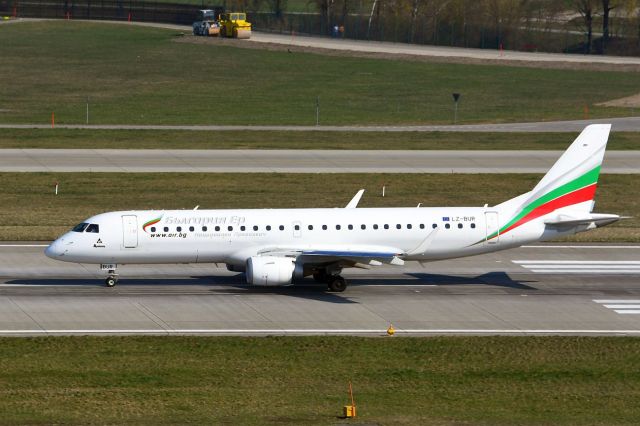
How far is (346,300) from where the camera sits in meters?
42.4

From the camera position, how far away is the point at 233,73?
391ft

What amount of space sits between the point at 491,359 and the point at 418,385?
358 cm

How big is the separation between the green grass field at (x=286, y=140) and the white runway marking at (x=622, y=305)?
35.8 metres

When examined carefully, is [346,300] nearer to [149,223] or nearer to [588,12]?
[149,223]

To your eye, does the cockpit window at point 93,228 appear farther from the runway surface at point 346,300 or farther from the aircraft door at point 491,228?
the aircraft door at point 491,228

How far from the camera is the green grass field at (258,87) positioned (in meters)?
94.3

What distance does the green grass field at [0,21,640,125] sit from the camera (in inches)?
3713

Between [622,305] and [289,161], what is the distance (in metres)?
32.6

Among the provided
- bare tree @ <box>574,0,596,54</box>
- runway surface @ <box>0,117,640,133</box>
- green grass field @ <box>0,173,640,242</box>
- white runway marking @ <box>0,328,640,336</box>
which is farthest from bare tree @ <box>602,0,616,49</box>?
white runway marking @ <box>0,328,640,336</box>

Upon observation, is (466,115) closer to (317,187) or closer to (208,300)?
(317,187)

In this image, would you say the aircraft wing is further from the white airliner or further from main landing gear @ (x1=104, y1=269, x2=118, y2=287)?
main landing gear @ (x1=104, y1=269, x2=118, y2=287)

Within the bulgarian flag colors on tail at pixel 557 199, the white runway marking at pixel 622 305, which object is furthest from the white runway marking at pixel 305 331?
the bulgarian flag colors on tail at pixel 557 199

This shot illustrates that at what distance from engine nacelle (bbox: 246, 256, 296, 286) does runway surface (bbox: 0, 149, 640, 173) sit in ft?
84.2

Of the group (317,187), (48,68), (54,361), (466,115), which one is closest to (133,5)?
(48,68)
